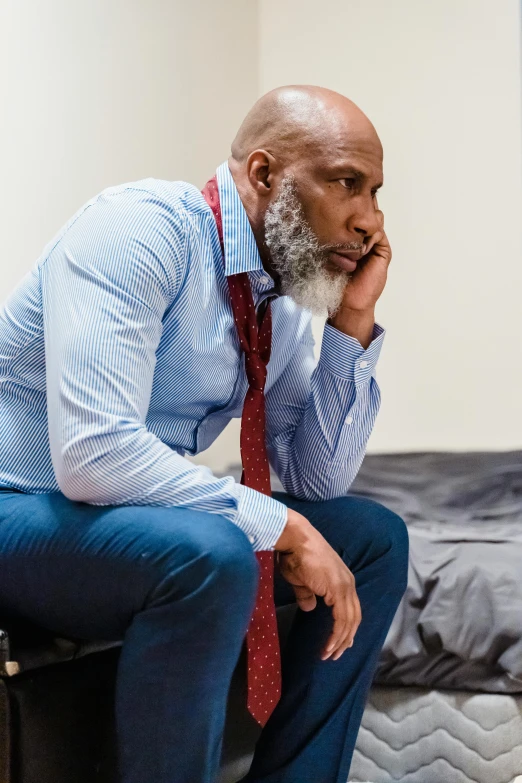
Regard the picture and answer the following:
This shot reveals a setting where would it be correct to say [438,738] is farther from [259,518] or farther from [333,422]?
[259,518]

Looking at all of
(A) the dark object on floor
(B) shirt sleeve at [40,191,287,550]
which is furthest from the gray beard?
(A) the dark object on floor

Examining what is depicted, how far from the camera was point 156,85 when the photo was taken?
237 cm

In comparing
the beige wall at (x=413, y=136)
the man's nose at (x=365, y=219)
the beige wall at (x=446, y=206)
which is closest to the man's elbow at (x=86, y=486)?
the man's nose at (x=365, y=219)

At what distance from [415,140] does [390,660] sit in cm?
174

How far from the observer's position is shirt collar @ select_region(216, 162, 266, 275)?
1.20 meters

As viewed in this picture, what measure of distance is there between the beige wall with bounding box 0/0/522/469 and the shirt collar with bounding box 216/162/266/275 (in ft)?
3.43

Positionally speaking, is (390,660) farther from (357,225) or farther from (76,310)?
(76,310)

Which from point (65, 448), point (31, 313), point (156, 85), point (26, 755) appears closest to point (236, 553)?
point (65, 448)

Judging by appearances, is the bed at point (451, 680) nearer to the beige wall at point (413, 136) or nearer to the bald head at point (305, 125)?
the bald head at point (305, 125)

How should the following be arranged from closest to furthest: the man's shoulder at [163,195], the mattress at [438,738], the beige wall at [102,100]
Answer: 1. the man's shoulder at [163,195]
2. the mattress at [438,738]
3. the beige wall at [102,100]

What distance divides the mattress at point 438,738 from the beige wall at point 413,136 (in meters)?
1.18

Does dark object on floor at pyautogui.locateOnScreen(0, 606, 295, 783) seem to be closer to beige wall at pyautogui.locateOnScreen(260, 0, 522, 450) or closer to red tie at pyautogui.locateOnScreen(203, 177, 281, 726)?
red tie at pyautogui.locateOnScreen(203, 177, 281, 726)

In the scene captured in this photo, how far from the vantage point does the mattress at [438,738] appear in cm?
148

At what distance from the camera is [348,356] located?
134 cm
